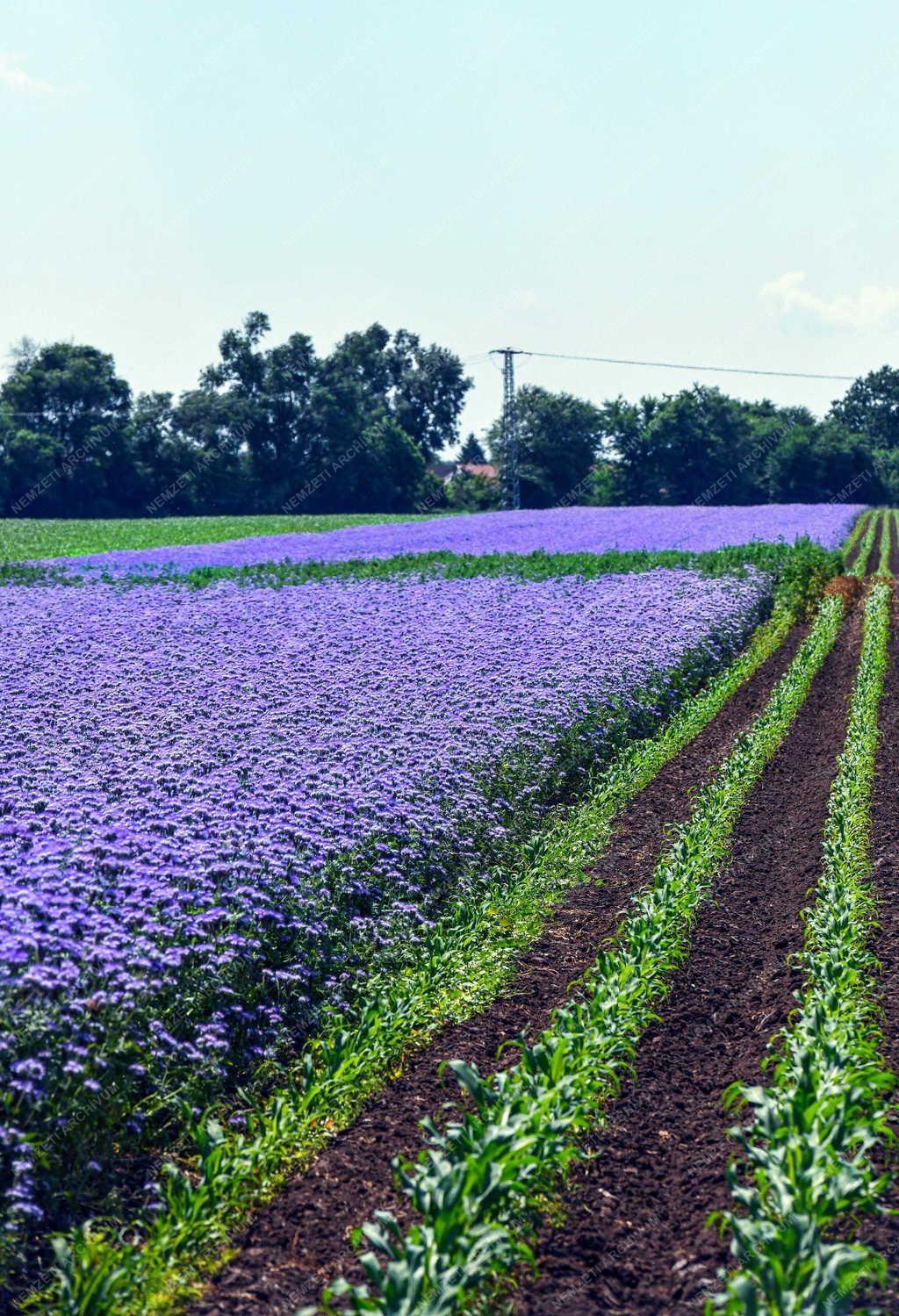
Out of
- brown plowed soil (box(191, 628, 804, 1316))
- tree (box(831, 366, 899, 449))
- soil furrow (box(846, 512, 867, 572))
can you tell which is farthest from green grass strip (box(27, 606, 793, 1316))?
tree (box(831, 366, 899, 449))

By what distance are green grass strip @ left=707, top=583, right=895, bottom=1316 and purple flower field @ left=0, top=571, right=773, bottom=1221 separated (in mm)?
2405

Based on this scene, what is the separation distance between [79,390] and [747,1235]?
73957 mm

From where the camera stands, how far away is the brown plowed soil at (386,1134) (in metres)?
4.17

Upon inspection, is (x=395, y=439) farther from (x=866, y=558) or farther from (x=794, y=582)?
(x=794, y=582)

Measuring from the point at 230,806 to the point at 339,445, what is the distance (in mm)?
72845

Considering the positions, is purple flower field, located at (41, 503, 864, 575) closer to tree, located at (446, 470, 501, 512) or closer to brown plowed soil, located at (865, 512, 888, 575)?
brown plowed soil, located at (865, 512, 888, 575)

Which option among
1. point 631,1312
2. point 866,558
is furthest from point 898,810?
point 866,558

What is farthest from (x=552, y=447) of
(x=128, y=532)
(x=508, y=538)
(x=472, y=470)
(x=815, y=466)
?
(x=508, y=538)

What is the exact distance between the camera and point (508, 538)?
35281 mm

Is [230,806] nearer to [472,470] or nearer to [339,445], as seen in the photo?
[339,445]

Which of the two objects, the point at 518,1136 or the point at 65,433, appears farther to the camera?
the point at 65,433

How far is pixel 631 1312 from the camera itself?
13.2 ft

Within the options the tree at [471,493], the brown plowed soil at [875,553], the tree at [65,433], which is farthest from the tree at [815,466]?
the tree at [65,433]

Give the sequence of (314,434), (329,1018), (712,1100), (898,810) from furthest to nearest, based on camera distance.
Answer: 1. (314,434)
2. (898,810)
3. (329,1018)
4. (712,1100)
